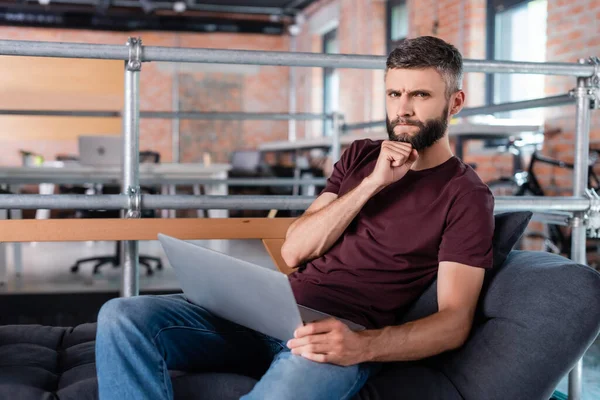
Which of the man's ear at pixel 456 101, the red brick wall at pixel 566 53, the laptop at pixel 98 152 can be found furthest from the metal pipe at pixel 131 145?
the red brick wall at pixel 566 53

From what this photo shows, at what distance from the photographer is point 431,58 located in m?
1.53

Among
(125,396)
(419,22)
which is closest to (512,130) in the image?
(419,22)

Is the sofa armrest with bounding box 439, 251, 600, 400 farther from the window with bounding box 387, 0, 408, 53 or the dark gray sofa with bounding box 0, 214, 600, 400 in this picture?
the window with bounding box 387, 0, 408, 53

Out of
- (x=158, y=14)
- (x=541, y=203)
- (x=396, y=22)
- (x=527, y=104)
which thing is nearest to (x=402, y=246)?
(x=541, y=203)

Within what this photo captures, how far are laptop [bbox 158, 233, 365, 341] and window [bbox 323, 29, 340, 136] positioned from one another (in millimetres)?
9209

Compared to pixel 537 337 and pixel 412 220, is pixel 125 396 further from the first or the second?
pixel 537 337

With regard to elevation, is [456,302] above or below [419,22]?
below

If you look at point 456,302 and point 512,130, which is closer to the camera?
point 456,302

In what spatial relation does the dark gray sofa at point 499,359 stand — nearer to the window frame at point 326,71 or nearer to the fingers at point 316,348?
the fingers at point 316,348

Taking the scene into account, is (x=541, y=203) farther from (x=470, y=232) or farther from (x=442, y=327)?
(x=442, y=327)

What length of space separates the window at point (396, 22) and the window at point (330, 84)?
5.91 ft

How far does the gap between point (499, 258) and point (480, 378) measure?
1.02ft

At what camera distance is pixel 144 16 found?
11.2 meters

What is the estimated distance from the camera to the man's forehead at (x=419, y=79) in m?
1.53
